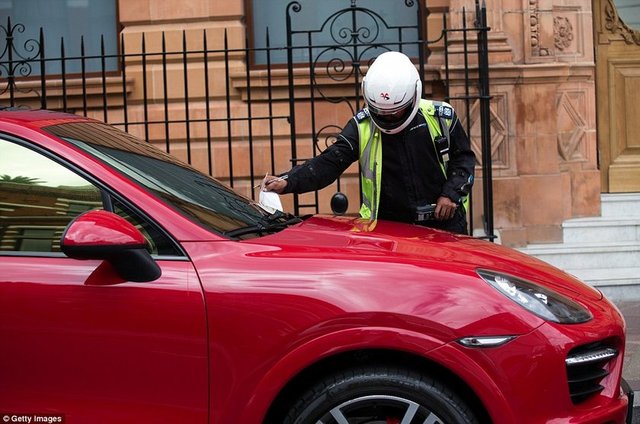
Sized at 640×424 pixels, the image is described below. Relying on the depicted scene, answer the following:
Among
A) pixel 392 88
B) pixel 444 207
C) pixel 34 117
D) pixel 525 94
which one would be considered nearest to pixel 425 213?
pixel 444 207

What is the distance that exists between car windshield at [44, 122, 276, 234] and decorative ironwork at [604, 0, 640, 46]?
6.07 meters

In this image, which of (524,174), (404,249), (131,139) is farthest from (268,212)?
(524,174)

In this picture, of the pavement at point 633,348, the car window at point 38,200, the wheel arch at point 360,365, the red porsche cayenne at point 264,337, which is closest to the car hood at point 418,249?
the red porsche cayenne at point 264,337

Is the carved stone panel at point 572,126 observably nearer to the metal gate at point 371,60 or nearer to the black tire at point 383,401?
the metal gate at point 371,60

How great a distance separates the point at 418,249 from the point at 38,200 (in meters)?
1.42

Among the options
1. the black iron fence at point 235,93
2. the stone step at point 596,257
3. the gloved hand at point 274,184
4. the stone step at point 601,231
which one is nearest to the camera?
the gloved hand at point 274,184

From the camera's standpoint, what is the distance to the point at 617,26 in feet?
30.6

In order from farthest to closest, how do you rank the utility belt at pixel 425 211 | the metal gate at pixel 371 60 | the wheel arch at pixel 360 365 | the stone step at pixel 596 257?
the stone step at pixel 596 257
the metal gate at pixel 371 60
the utility belt at pixel 425 211
the wheel arch at pixel 360 365

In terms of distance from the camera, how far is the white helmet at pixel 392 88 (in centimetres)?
475

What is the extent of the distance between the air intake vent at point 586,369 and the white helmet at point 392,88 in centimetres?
169

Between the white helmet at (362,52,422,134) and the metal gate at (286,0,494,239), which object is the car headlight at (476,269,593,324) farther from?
the metal gate at (286,0,494,239)

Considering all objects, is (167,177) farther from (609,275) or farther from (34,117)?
(609,275)

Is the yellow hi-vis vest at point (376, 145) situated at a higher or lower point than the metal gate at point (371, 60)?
lower

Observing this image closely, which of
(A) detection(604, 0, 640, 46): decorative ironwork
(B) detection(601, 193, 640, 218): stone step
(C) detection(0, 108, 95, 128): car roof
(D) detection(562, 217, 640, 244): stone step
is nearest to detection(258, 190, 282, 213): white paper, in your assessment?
(C) detection(0, 108, 95, 128): car roof
